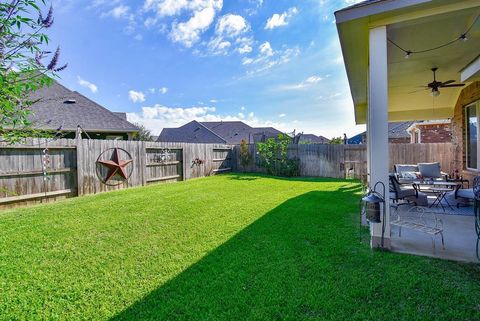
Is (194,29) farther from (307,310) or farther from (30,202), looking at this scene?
(307,310)

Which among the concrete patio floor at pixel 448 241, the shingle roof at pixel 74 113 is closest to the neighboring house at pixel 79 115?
the shingle roof at pixel 74 113

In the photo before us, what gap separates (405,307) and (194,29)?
36.3ft

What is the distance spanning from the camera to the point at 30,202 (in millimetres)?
6500

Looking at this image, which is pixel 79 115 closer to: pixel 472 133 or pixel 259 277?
pixel 259 277

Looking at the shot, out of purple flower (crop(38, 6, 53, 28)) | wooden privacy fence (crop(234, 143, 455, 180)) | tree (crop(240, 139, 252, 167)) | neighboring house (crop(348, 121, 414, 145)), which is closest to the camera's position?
purple flower (crop(38, 6, 53, 28))

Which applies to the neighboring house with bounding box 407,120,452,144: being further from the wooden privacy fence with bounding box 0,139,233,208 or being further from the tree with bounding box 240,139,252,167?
the wooden privacy fence with bounding box 0,139,233,208

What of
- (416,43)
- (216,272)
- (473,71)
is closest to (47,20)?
(216,272)

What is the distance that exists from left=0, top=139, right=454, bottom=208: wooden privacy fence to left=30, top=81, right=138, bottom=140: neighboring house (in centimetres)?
409

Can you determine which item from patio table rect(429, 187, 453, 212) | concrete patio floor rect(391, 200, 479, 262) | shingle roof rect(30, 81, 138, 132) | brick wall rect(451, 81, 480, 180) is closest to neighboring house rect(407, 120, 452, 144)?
brick wall rect(451, 81, 480, 180)

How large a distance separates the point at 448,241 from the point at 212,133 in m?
25.3

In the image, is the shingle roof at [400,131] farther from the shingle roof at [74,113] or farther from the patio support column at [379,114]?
the patio support column at [379,114]

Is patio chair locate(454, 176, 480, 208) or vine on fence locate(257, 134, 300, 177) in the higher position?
vine on fence locate(257, 134, 300, 177)

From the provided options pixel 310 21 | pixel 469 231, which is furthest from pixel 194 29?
pixel 469 231

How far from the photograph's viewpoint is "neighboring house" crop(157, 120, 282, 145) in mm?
28016
